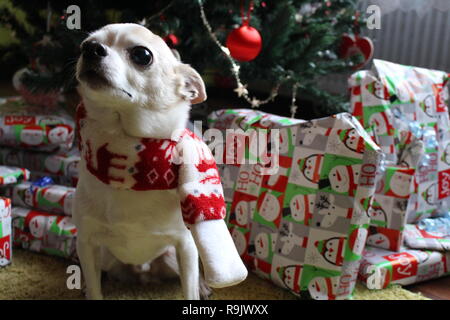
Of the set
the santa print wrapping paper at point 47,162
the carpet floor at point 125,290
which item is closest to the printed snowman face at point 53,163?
the santa print wrapping paper at point 47,162

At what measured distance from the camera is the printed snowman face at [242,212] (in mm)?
1029

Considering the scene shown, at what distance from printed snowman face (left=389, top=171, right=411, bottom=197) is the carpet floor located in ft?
0.67

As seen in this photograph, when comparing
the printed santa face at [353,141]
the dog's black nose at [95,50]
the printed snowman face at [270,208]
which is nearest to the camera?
the dog's black nose at [95,50]

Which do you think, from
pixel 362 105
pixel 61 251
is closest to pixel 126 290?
pixel 61 251

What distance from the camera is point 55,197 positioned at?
3.62 feet

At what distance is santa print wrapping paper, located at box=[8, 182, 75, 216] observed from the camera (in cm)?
110

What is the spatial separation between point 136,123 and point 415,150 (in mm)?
719

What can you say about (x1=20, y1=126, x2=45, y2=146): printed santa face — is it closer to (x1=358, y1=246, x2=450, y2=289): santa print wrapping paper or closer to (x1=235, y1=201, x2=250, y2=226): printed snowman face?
(x1=235, y1=201, x2=250, y2=226): printed snowman face

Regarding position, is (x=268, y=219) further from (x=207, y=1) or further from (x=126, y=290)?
(x=207, y=1)

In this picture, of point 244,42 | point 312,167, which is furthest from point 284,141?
point 244,42

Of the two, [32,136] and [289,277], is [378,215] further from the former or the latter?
[32,136]

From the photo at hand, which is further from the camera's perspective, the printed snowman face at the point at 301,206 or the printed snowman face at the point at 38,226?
the printed snowman face at the point at 38,226

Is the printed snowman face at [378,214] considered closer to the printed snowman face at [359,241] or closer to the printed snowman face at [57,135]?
the printed snowman face at [359,241]

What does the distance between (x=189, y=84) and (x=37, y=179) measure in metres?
0.71
